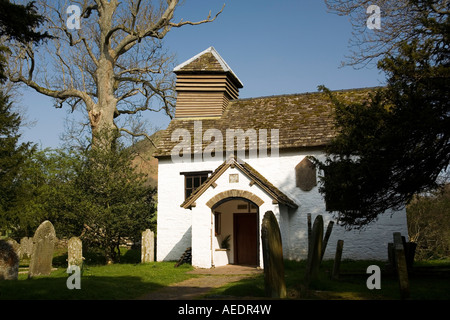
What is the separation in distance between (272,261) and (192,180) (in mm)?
13224

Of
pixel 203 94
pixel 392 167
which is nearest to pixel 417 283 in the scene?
pixel 392 167

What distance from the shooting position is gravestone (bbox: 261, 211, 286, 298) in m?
8.11

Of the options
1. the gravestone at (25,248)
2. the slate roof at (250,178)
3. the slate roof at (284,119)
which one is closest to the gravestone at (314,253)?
the slate roof at (250,178)

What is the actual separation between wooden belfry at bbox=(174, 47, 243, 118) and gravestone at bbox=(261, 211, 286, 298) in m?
15.5

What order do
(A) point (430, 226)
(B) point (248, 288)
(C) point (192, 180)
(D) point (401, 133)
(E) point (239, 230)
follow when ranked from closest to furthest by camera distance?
(D) point (401, 133), (B) point (248, 288), (E) point (239, 230), (A) point (430, 226), (C) point (192, 180)

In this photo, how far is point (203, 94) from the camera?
79.6ft

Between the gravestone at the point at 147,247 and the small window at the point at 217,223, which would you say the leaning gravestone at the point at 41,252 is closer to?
the gravestone at the point at 147,247

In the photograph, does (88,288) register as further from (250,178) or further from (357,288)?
(250,178)

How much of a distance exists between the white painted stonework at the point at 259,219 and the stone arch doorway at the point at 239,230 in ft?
0.16

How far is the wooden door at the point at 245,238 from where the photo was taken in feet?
66.8

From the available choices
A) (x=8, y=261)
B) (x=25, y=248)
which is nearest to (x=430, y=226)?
(x=8, y=261)

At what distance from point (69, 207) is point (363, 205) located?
1310 centimetres

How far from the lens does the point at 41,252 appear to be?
13953 mm

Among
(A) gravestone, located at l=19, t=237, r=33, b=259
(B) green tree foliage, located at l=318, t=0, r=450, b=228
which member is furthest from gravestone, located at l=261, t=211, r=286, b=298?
(A) gravestone, located at l=19, t=237, r=33, b=259
